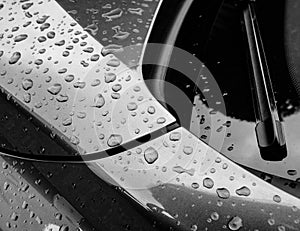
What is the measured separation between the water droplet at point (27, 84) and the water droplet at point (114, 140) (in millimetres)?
299

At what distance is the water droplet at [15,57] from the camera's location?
1.57 metres

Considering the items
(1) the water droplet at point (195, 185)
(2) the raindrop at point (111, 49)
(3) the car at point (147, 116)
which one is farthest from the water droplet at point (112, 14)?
(1) the water droplet at point (195, 185)

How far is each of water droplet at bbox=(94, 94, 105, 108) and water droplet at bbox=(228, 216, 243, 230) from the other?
43 cm

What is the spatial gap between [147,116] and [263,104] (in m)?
0.33

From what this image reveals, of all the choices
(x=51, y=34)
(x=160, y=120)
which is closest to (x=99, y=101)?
(x=160, y=120)

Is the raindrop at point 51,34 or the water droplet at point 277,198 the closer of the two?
the water droplet at point 277,198

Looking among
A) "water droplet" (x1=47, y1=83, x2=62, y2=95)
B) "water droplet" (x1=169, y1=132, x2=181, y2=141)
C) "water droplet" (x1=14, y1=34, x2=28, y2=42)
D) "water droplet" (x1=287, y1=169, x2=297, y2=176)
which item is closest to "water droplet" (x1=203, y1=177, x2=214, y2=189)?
"water droplet" (x1=169, y1=132, x2=181, y2=141)

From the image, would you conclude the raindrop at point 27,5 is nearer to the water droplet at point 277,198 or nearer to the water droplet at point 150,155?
the water droplet at point 150,155

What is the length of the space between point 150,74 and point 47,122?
292mm

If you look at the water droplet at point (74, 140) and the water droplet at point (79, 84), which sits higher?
the water droplet at point (79, 84)

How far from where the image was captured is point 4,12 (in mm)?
1690

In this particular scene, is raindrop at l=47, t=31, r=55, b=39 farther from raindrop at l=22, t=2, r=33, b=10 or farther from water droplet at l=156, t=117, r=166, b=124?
water droplet at l=156, t=117, r=166, b=124

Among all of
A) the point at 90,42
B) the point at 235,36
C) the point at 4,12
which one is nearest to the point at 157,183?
the point at 90,42

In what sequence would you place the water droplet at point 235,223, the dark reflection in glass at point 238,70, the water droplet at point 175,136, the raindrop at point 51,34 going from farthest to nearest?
the raindrop at point 51,34
the dark reflection in glass at point 238,70
the water droplet at point 175,136
the water droplet at point 235,223
